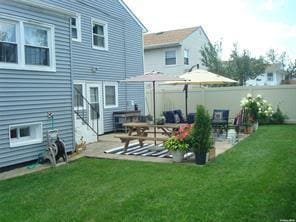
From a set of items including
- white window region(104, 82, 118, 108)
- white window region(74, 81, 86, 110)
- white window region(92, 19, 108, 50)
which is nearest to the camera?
white window region(74, 81, 86, 110)

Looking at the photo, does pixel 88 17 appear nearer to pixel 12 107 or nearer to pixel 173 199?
pixel 12 107

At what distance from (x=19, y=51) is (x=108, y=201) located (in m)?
4.68

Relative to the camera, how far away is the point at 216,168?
24.7 feet

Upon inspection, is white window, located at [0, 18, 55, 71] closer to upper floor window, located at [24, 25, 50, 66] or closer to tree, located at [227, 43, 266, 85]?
upper floor window, located at [24, 25, 50, 66]

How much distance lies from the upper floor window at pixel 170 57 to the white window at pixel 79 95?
1163 cm

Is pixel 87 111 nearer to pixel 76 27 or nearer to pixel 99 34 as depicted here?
pixel 76 27

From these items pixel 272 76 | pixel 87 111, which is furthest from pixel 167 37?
pixel 272 76

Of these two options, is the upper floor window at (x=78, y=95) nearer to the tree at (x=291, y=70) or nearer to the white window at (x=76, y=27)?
the white window at (x=76, y=27)

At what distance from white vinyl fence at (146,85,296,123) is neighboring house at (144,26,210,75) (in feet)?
12.5

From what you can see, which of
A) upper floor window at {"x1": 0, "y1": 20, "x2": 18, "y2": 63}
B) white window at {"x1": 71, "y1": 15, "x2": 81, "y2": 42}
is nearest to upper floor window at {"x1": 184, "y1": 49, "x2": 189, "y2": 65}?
white window at {"x1": 71, "y1": 15, "x2": 81, "y2": 42}

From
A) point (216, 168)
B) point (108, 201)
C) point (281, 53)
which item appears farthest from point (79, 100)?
point (281, 53)

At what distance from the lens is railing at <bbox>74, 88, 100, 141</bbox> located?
12562 millimetres

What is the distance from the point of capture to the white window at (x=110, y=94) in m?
14.6

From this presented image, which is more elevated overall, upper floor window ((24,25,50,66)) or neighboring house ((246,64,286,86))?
neighboring house ((246,64,286,86))
